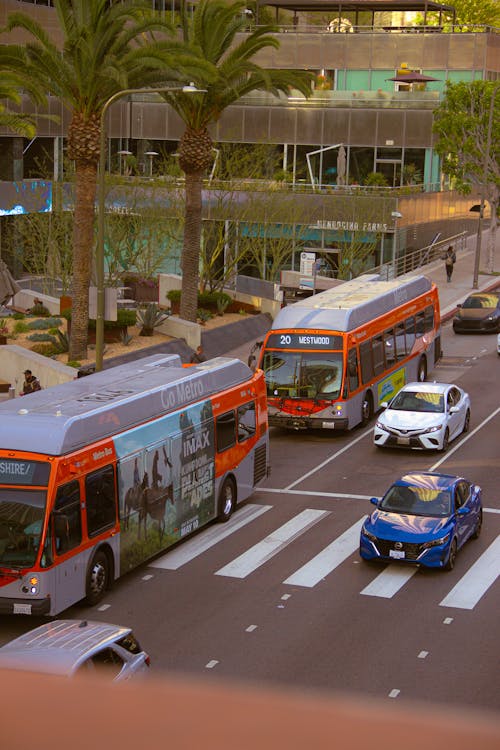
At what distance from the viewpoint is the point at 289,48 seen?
82125 mm

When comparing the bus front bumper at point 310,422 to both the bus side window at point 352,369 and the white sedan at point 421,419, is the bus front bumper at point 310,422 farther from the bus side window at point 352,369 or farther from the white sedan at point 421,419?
the white sedan at point 421,419

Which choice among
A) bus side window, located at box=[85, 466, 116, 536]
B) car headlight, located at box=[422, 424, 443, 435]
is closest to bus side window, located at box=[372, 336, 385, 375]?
car headlight, located at box=[422, 424, 443, 435]

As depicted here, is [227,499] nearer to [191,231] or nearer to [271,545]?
[271,545]

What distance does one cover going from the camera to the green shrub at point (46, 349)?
36.2 meters

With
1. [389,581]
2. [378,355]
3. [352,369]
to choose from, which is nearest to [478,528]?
[389,581]

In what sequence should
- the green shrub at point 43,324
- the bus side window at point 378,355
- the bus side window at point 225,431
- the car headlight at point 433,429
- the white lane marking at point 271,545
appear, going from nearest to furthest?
the white lane marking at point 271,545 → the bus side window at point 225,431 → the car headlight at point 433,429 → the bus side window at point 378,355 → the green shrub at point 43,324

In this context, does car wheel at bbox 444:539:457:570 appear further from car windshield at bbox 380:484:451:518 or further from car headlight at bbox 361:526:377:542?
car headlight at bbox 361:526:377:542

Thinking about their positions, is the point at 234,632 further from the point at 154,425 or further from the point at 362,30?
the point at 362,30

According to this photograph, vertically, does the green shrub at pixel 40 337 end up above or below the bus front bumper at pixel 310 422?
above

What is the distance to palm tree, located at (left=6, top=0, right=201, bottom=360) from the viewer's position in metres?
32.5

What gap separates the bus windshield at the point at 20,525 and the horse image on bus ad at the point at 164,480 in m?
2.27

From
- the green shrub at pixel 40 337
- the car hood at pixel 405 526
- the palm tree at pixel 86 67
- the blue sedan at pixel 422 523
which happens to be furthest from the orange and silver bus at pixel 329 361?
the car hood at pixel 405 526

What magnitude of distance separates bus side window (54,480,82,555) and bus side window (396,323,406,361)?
20070mm

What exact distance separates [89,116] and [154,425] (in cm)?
1646
